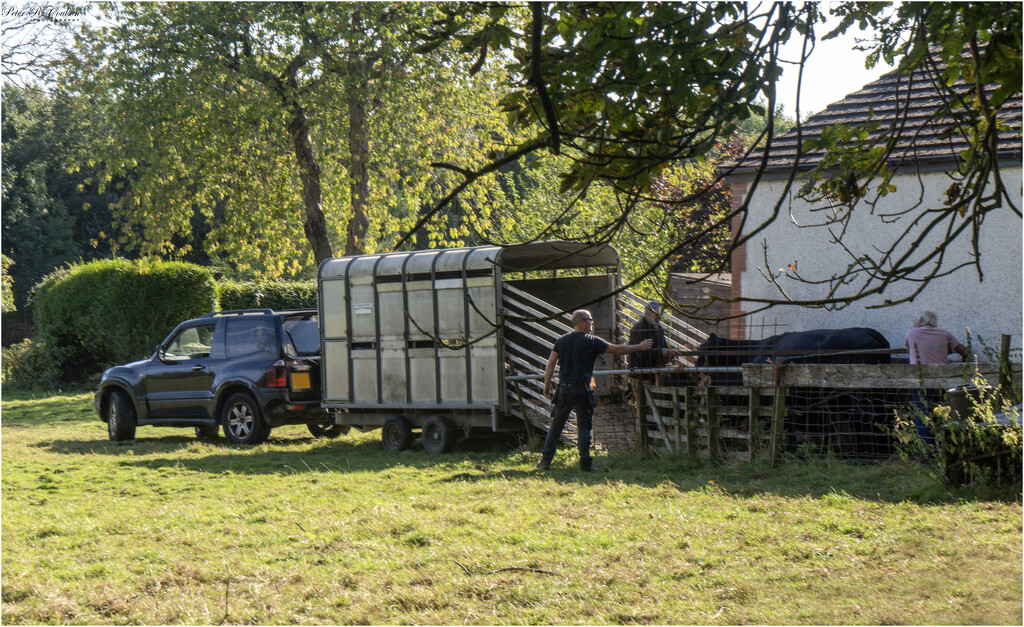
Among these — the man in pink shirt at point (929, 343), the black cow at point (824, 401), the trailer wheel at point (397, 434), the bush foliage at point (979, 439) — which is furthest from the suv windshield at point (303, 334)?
the bush foliage at point (979, 439)

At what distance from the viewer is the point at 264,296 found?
25.2m

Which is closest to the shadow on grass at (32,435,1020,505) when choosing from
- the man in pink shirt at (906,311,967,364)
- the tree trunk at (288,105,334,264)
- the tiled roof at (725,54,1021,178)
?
the man in pink shirt at (906,311,967,364)

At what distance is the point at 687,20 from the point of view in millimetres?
4305

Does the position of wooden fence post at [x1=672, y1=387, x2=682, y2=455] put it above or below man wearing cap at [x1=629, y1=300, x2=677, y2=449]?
below

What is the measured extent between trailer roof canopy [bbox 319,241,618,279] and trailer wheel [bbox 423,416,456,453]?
1.94 metres

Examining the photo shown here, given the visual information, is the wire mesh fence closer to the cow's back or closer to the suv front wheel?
the cow's back

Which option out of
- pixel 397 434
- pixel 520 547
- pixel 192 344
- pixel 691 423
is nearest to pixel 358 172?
pixel 192 344

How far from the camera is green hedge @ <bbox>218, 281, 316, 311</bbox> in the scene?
25.1 meters

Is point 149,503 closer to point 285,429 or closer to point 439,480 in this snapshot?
point 439,480

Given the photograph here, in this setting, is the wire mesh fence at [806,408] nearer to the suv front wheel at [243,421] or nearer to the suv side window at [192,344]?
the suv front wheel at [243,421]

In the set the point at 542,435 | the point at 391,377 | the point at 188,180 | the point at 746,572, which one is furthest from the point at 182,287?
the point at 746,572

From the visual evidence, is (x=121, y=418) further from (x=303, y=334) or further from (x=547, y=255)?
(x=547, y=255)

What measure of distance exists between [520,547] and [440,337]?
244 inches

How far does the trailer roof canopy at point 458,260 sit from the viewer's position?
12.2 meters
